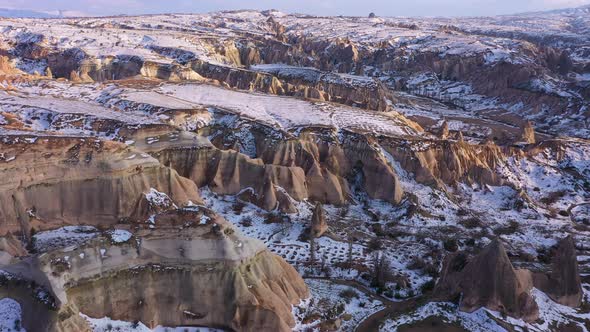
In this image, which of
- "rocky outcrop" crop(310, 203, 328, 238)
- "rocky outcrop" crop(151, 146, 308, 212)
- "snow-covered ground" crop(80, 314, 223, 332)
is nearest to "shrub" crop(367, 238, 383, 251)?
"rocky outcrop" crop(310, 203, 328, 238)

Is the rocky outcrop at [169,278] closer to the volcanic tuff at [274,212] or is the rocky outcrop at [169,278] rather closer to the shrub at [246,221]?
the volcanic tuff at [274,212]

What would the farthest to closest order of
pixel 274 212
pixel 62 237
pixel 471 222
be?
pixel 471 222 → pixel 274 212 → pixel 62 237

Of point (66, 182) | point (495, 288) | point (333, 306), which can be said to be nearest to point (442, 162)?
point (495, 288)

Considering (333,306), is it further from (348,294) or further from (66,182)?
(66,182)

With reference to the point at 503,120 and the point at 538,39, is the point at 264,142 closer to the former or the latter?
the point at 503,120

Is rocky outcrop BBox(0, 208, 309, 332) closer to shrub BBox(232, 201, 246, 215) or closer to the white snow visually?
the white snow

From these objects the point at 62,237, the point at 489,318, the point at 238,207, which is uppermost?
the point at 62,237

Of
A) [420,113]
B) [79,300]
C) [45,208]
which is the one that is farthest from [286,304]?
[420,113]
